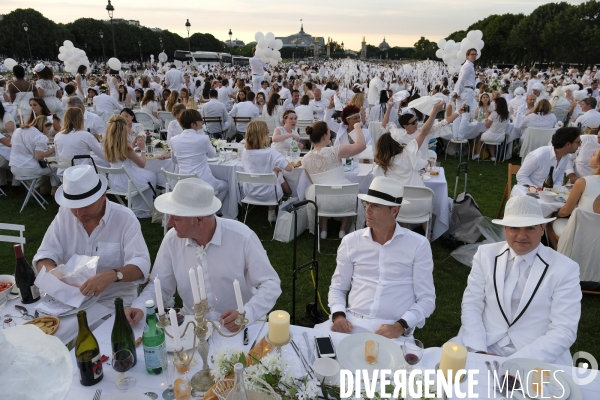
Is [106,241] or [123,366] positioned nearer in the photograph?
[123,366]

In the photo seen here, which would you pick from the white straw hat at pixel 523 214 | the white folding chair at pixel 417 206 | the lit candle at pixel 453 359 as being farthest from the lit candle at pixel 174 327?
the white folding chair at pixel 417 206

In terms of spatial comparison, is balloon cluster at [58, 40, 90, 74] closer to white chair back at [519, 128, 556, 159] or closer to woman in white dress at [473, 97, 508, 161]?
woman in white dress at [473, 97, 508, 161]

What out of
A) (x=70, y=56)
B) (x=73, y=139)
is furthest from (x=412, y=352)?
(x=70, y=56)

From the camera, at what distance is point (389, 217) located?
2.70m

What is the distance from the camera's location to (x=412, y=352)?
1.86m

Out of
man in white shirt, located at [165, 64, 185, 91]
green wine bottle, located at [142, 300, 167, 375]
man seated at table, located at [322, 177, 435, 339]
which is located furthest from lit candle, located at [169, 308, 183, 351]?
man in white shirt, located at [165, 64, 185, 91]

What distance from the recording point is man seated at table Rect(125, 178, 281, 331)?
2.40m

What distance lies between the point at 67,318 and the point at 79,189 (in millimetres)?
808

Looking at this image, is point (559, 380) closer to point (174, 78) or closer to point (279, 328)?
point (279, 328)

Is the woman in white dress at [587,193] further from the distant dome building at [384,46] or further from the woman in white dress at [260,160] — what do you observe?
the distant dome building at [384,46]

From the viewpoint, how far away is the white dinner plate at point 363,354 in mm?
1866

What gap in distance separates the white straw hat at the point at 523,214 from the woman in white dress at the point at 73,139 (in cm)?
568

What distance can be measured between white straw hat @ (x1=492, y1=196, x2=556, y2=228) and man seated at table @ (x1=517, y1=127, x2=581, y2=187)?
3.06 m

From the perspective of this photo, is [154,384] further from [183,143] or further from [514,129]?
[514,129]
